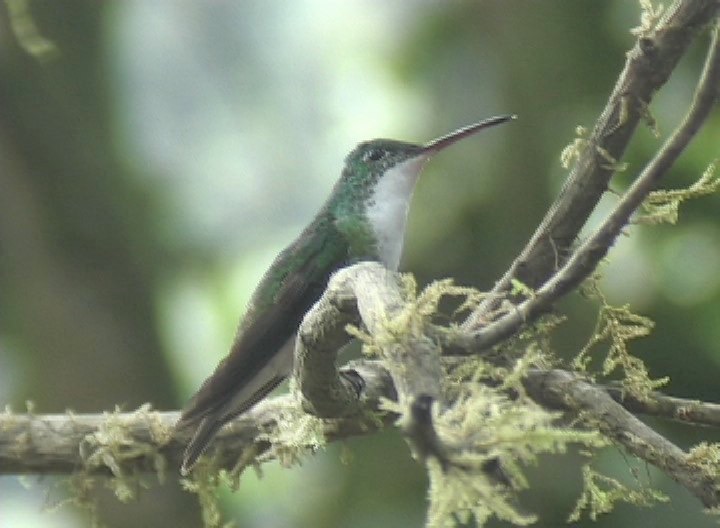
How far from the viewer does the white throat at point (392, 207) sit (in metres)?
2.81

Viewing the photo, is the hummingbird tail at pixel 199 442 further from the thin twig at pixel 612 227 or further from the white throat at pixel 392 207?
the thin twig at pixel 612 227

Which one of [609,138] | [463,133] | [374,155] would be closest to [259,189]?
[374,155]

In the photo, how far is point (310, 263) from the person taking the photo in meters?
2.71

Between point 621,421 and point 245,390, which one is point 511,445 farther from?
point 245,390

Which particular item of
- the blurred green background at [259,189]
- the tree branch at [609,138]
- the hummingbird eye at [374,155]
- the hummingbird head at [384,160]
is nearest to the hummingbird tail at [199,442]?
the tree branch at [609,138]

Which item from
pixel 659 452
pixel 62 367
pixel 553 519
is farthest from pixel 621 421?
pixel 62 367

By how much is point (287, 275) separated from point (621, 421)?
0.91m

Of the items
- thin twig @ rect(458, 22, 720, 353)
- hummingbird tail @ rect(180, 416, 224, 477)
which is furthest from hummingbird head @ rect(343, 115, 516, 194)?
thin twig @ rect(458, 22, 720, 353)

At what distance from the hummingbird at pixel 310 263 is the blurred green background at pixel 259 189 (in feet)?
3.91

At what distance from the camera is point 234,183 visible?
530 cm

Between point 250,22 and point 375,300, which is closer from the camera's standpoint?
point 375,300

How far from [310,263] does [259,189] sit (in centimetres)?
253

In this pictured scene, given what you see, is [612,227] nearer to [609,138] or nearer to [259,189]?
[609,138]

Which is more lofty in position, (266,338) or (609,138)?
(609,138)
